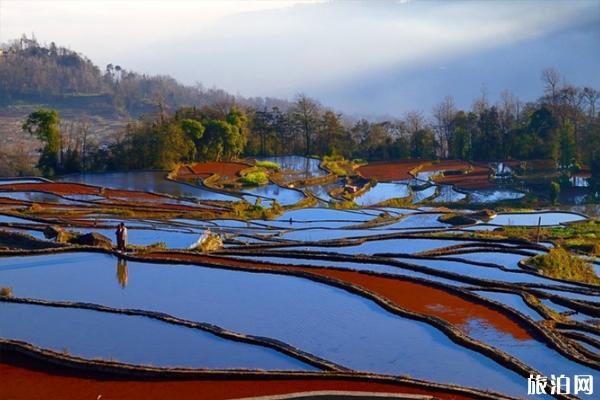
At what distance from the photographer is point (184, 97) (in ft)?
438

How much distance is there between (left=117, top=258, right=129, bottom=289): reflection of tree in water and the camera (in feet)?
48.0

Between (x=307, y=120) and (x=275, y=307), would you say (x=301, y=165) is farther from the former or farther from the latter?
(x=275, y=307)

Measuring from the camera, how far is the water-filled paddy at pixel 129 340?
10.2 meters

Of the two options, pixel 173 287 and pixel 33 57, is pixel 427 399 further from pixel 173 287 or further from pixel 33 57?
pixel 33 57

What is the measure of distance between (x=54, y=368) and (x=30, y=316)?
2.72 metres

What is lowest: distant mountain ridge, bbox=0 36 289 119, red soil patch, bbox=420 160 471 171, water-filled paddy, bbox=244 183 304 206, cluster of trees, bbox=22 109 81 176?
water-filled paddy, bbox=244 183 304 206

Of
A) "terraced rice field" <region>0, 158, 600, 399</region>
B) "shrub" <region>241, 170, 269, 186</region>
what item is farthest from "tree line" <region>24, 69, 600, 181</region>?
"terraced rice field" <region>0, 158, 600, 399</region>

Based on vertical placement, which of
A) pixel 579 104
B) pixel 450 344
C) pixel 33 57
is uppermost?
pixel 33 57

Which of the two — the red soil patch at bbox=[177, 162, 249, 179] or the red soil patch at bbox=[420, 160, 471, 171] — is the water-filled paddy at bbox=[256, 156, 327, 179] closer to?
the red soil patch at bbox=[177, 162, 249, 179]

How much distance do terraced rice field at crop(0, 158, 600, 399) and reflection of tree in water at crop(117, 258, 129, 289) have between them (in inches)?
1.7

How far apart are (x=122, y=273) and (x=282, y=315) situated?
451cm

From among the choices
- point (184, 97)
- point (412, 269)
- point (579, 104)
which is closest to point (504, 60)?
point (184, 97)

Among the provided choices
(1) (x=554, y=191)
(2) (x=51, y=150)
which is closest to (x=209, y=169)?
(2) (x=51, y=150)

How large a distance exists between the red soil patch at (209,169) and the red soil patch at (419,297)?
24157mm
